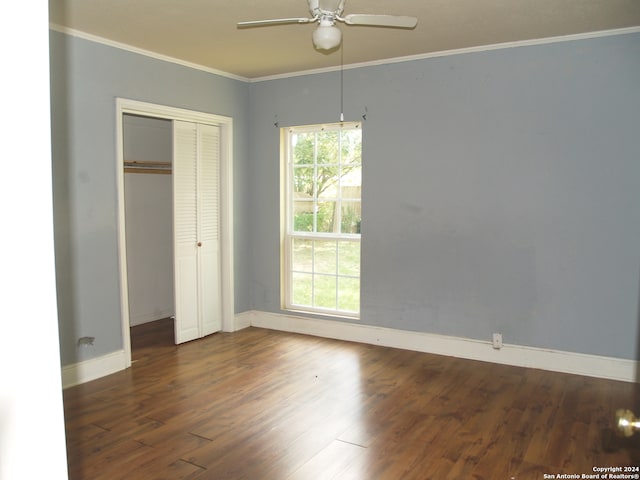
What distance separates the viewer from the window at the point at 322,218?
5.27 meters

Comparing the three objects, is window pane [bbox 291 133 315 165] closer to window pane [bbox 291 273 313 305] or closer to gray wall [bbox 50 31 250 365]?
window pane [bbox 291 273 313 305]

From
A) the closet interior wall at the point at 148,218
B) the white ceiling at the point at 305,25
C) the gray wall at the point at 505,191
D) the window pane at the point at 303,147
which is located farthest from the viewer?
the closet interior wall at the point at 148,218

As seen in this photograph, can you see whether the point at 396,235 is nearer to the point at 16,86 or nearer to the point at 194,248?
the point at 194,248

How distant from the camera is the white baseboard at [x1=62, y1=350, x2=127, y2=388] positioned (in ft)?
13.0

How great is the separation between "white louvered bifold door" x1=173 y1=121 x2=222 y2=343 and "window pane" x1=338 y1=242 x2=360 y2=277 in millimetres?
1405

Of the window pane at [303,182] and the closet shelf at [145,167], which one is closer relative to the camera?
the window pane at [303,182]

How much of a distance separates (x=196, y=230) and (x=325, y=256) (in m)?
1.44

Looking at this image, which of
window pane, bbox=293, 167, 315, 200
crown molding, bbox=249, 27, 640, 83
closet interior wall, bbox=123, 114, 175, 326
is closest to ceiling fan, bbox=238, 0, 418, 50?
crown molding, bbox=249, 27, 640, 83

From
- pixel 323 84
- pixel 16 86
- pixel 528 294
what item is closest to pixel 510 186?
pixel 528 294

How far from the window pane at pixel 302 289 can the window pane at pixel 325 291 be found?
82 mm

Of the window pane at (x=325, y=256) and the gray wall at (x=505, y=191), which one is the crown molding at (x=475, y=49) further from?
the window pane at (x=325, y=256)

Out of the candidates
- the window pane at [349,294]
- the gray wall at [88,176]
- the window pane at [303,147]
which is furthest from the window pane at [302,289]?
the gray wall at [88,176]

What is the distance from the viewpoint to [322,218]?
549 cm

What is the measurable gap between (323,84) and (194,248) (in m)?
2.24
